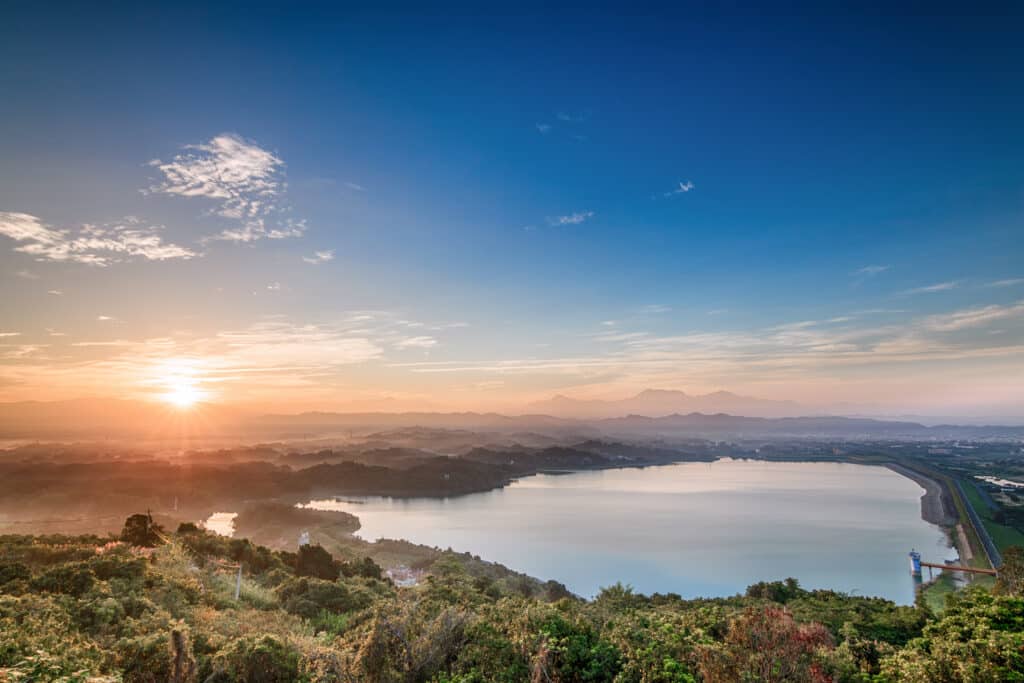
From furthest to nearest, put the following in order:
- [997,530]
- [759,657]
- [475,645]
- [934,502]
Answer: [934,502], [997,530], [475,645], [759,657]

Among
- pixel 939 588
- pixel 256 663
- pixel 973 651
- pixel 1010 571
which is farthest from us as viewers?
pixel 939 588

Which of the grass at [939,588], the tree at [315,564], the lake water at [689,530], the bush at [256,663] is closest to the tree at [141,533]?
the tree at [315,564]

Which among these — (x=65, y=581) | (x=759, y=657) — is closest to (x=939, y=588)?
(x=759, y=657)

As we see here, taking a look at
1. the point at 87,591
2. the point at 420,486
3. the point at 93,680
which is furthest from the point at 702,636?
the point at 420,486

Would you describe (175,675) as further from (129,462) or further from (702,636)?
(129,462)

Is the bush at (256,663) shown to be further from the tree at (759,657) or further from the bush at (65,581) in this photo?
the tree at (759,657)

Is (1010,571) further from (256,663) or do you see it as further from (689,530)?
(689,530)

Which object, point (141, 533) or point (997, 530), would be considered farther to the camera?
point (997, 530)
